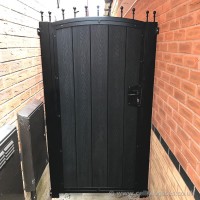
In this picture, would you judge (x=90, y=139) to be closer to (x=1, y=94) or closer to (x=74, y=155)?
(x=74, y=155)

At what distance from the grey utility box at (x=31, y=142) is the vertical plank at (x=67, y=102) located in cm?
50

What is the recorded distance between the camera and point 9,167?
4.96 feet

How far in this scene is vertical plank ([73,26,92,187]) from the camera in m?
2.67

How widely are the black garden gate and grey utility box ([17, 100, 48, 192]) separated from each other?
55 centimetres

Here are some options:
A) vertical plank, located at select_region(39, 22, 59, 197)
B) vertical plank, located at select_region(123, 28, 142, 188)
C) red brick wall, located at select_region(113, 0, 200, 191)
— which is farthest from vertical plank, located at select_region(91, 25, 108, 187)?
red brick wall, located at select_region(113, 0, 200, 191)

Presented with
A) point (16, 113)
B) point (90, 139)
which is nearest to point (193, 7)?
point (16, 113)

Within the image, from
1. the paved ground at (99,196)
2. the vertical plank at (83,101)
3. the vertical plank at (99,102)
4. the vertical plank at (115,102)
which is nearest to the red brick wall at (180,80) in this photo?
the vertical plank at (115,102)

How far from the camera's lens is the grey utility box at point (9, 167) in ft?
4.59

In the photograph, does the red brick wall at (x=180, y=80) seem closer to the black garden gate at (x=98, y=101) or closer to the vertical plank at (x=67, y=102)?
the black garden gate at (x=98, y=101)

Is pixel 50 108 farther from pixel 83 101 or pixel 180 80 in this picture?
pixel 180 80

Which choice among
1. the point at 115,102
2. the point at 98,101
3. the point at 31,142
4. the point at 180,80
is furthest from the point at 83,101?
the point at 180,80

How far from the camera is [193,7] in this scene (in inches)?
60.0

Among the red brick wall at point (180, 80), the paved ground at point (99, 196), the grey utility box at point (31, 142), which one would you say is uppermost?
the red brick wall at point (180, 80)

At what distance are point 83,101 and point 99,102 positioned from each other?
21 centimetres
